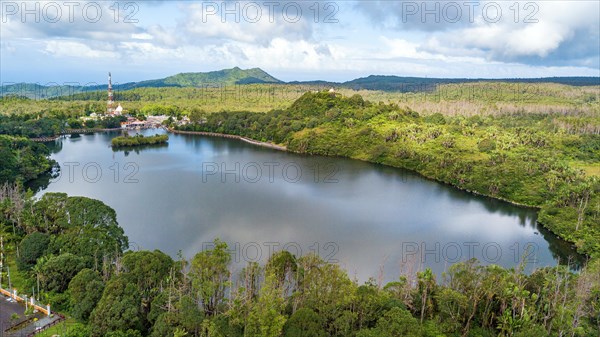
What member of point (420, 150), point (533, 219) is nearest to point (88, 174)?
point (420, 150)

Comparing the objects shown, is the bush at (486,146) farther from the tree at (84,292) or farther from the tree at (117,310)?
the tree at (84,292)

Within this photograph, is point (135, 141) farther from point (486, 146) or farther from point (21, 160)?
point (486, 146)

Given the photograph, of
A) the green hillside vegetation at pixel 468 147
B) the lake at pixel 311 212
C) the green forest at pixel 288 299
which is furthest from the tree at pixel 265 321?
the green hillside vegetation at pixel 468 147

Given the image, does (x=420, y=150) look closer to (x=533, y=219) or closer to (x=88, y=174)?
(x=533, y=219)

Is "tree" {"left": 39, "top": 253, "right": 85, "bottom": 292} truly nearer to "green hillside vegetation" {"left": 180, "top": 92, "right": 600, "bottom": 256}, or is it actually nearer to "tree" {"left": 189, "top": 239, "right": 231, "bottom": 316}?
"tree" {"left": 189, "top": 239, "right": 231, "bottom": 316}

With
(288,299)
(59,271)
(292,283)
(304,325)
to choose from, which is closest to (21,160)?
(59,271)

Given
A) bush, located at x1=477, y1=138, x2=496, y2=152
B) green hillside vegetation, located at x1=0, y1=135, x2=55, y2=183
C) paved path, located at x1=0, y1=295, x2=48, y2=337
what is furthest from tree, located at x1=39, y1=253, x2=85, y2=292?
bush, located at x1=477, y1=138, x2=496, y2=152
